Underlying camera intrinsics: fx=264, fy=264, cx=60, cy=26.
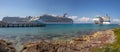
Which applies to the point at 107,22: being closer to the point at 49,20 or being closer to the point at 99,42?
the point at 49,20

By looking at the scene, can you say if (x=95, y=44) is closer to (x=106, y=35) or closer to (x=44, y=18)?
(x=106, y=35)

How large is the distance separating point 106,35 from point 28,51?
177 inches

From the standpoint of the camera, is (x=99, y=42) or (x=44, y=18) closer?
(x=99, y=42)

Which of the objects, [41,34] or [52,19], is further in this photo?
[52,19]

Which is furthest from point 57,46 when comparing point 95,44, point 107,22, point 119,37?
point 107,22

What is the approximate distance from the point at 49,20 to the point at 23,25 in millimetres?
81508

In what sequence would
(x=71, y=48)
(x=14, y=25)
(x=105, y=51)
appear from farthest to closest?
(x=14, y=25) < (x=71, y=48) < (x=105, y=51)

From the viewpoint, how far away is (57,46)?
14.7 metres

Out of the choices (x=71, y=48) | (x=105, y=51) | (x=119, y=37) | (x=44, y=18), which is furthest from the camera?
(x=44, y=18)

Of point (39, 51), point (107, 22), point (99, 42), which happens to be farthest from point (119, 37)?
point (107, 22)

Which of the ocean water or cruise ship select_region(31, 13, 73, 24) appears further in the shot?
cruise ship select_region(31, 13, 73, 24)

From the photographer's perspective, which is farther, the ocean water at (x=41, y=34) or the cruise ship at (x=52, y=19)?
A: the cruise ship at (x=52, y=19)

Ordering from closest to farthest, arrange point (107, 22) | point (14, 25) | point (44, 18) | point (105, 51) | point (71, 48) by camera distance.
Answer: point (105, 51) < point (71, 48) < point (14, 25) < point (107, 22) < point (44, 18)

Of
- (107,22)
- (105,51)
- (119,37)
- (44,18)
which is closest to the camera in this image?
(105,51)
